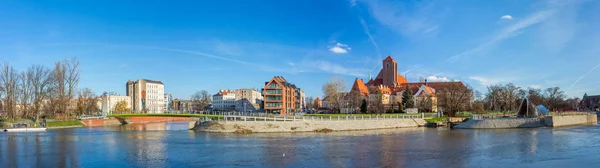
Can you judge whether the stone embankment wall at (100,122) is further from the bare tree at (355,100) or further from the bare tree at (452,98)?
the bare tree at (452,98)

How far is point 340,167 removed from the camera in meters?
29.0

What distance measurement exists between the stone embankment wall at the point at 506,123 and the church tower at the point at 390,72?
87.7 metres

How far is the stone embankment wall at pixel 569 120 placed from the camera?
2852 inches

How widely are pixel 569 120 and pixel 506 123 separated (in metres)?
17.6

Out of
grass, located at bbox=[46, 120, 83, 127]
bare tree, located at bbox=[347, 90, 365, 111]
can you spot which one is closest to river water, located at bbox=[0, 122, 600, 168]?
grass, located at bbox=[46, 120, 83, 127]

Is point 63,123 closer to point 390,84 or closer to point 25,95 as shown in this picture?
point 25,95

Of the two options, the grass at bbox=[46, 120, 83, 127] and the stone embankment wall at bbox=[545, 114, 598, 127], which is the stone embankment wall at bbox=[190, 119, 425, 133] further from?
the grass at bbox=[46, 120, 83, 127]

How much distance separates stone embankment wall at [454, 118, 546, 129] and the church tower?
87746 mm

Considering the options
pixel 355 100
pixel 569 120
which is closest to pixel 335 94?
pixel 355 100

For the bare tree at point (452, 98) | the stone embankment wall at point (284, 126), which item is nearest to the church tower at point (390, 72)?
the bare tree at point (452, 98)

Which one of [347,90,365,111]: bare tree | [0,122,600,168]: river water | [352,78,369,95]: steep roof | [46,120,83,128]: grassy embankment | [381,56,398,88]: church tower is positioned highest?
[381,56,398,88]: church tower

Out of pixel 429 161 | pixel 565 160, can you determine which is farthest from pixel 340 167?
pixel 565 160

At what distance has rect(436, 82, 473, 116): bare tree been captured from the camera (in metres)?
91.6

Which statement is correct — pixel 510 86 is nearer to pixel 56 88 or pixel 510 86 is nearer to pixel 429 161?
pixel 429 161
